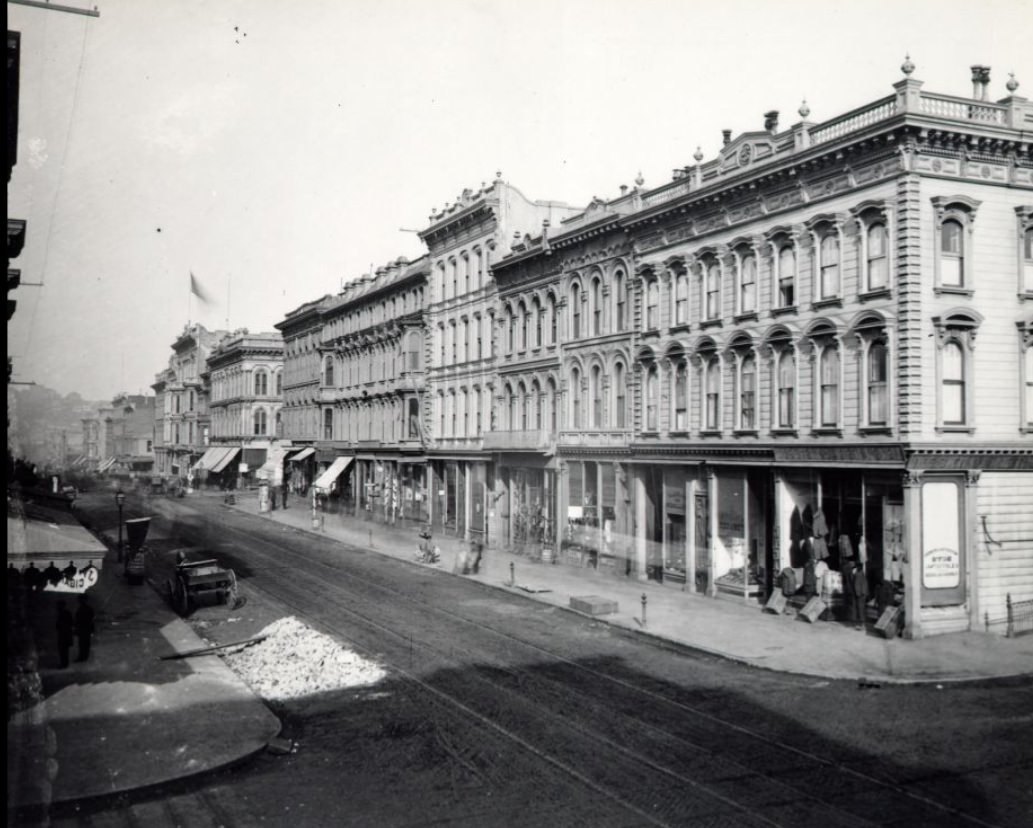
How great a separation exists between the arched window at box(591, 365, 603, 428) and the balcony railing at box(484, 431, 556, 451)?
298 centimetres

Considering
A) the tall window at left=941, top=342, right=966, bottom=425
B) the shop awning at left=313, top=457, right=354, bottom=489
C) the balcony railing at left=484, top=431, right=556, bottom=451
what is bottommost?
the shop awning at left=313, top=457, right=354, bottom=489

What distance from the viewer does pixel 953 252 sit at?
23.8 meters

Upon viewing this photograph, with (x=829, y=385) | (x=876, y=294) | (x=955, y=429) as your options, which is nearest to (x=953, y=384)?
(x=955, y=429)

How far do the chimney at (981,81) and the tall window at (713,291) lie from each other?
875 centimetres

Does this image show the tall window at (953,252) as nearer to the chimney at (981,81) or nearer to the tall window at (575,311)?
the chimney at (981,81)

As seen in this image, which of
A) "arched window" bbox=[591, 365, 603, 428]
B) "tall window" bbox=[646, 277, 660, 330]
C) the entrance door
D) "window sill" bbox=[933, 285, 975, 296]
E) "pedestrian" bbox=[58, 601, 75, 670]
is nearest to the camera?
"pedestrian" bbox=[58, 601, 75, 670]

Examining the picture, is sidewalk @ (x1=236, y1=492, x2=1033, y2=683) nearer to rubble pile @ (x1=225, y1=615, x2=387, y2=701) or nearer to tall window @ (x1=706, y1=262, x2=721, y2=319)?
rubble pile @ (x1=225, y1=615, x2=387, y2=701)

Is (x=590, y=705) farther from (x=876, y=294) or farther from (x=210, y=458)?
(x=210, y=458)

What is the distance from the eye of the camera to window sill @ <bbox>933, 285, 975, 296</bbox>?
23359mm

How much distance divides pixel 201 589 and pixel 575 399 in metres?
17.2

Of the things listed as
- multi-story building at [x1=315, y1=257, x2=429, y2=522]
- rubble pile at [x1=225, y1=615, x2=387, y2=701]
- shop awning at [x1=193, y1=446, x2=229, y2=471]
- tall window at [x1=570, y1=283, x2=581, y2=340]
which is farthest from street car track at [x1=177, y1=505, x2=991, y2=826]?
shop awning at [x1=193, y1=446, x2=229, y2=471]

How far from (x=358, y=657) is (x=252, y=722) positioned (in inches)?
192

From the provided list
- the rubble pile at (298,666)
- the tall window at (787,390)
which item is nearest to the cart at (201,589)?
the rubble pile at (298,666)

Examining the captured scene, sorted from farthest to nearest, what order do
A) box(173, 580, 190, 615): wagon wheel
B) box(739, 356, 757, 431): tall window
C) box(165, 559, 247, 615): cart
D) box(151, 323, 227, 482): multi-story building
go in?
box(151, 323, 227, 482): multi-story building
box(739, 356, 757, 431): tall window
box(165, 559, 247, 615): cart
box(173, 580, 190, 615): wagon wheel
